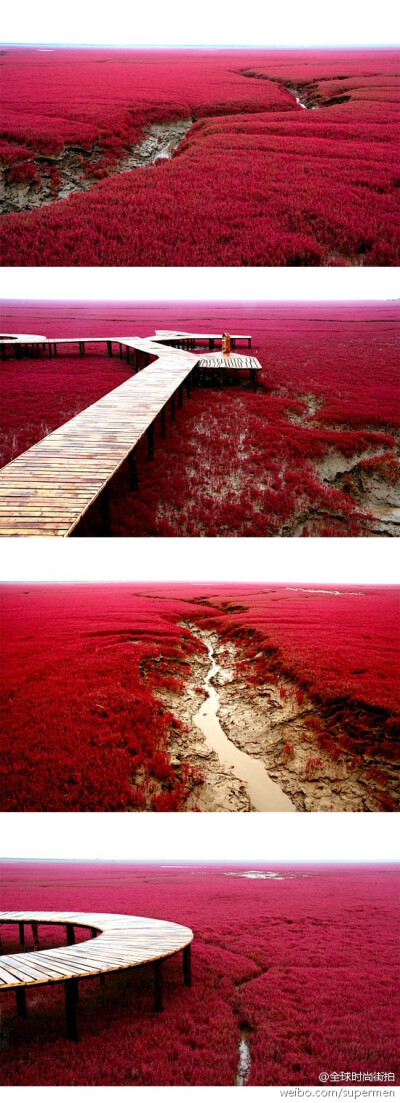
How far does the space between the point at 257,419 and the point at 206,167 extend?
1.21 meters

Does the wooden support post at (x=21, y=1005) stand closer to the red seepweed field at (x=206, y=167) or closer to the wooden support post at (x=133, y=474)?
the wooden support post at (x=133, y=474)

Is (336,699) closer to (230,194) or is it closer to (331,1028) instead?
(331,1028)

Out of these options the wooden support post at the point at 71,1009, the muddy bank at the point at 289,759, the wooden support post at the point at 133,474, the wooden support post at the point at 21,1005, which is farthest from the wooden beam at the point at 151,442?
the wooden support post at the point at 21,1005

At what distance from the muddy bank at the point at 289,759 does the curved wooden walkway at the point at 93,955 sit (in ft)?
2.24

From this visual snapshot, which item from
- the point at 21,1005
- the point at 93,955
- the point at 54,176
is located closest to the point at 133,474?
the point at 54,176

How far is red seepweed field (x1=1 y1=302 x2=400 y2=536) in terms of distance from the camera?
125 inches

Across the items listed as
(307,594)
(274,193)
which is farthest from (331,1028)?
(274,193)

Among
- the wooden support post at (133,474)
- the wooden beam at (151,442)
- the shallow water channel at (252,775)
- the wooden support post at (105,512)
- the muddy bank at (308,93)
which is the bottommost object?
the shallow water channel at (252,775)

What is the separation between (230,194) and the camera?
10.1ft

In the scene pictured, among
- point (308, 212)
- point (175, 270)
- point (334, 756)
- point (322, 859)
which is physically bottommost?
point (322, 859)

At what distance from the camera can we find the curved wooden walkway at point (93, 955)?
8.25ft

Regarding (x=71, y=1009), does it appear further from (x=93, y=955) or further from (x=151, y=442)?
(x=151, y=442)

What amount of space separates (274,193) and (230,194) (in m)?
0.21

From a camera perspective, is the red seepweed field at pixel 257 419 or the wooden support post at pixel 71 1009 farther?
the red seepweed field at pixel 257 419
